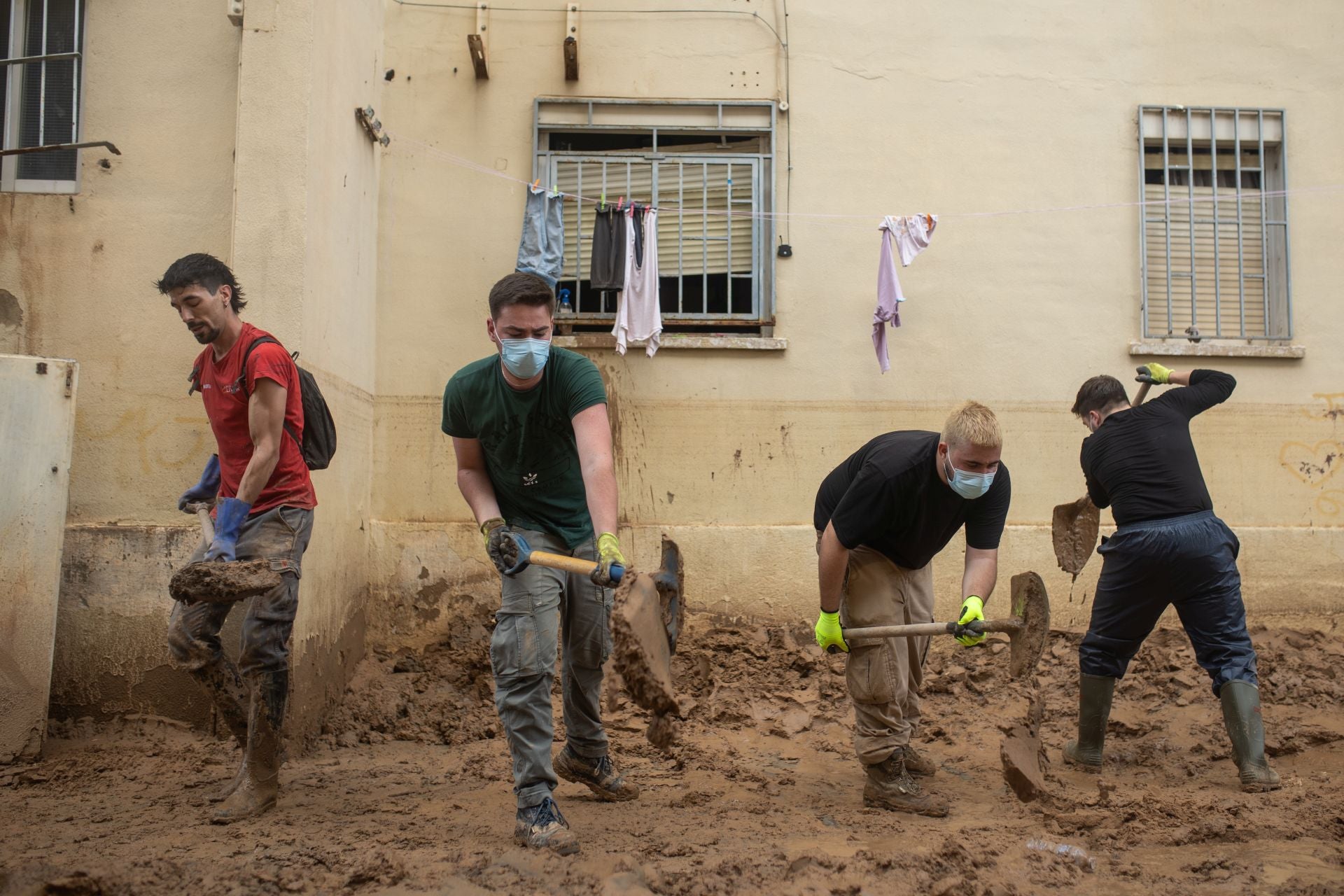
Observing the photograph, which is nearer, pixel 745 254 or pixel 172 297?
pixel 172 297

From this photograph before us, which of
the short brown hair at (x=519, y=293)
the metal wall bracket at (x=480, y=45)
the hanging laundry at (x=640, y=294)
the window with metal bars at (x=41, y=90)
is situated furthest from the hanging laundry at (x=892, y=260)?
the window with metal bars at (x=41, y=90)

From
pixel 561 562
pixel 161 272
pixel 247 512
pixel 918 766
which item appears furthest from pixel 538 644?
pixel 161 272

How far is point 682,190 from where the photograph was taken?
7.19 m

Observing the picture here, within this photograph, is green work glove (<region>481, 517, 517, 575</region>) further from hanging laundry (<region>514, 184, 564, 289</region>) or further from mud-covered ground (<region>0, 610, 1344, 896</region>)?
hanging laundry (<region>514, 184, 564, 289</region>)

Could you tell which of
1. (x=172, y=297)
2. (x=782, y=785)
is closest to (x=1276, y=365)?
(x=782, y=785)

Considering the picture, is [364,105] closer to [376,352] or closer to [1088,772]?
[376,352]

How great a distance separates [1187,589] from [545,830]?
9.71ft

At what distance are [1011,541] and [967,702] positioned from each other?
1.13 metres

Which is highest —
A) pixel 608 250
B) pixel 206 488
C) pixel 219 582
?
pixel 608 250

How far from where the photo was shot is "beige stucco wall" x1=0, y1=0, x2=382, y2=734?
5172 millimetres

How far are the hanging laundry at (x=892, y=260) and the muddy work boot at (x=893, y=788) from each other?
10.1 feet

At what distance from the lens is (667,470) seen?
22.3 ft

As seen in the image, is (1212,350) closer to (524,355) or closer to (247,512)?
(524,355)

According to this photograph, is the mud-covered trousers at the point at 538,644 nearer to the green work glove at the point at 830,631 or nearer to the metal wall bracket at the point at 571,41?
the green work glove at the point at 830,631
